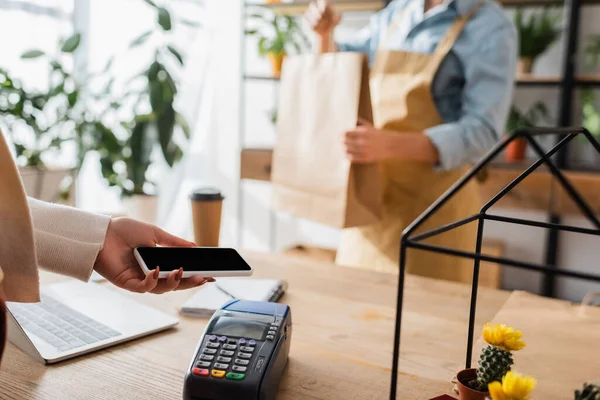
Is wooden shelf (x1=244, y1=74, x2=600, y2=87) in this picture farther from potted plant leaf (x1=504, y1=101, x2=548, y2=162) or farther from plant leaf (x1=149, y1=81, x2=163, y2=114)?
plant leaf (x1=149, y1=81, x2=163, y2=114)

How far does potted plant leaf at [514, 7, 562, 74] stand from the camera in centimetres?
270

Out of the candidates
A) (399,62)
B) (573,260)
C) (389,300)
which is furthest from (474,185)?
(573,260)

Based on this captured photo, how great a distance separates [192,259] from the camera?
762mm

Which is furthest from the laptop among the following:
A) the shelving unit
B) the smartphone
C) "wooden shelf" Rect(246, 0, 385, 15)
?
"wooden shelf" Rect(246, 0, 385, 15)

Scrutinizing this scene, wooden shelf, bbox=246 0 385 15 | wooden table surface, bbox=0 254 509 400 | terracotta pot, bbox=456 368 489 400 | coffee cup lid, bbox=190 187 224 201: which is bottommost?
wooden table surface, bbox=0 254 509 400

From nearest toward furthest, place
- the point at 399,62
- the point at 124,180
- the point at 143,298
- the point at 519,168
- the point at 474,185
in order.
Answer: the point at 143,298, the point at 399,62, the point at 474,185, the point at 519,168, the point at 124,180

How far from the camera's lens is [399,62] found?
152 cm

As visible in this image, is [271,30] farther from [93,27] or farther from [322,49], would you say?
[322,49]

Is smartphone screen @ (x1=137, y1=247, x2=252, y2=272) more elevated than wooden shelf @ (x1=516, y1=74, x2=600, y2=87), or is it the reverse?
wooden shelf @ (x1=516, y1=74, x2=600, y2=87)

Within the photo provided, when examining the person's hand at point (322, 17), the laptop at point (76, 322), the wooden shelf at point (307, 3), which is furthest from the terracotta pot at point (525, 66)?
the laptop at point (76, 322)

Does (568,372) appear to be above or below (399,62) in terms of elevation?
below

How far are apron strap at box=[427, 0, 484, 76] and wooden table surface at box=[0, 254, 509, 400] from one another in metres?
0.61

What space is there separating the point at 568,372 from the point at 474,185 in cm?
94

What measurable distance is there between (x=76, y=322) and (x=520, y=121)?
8.03ft
